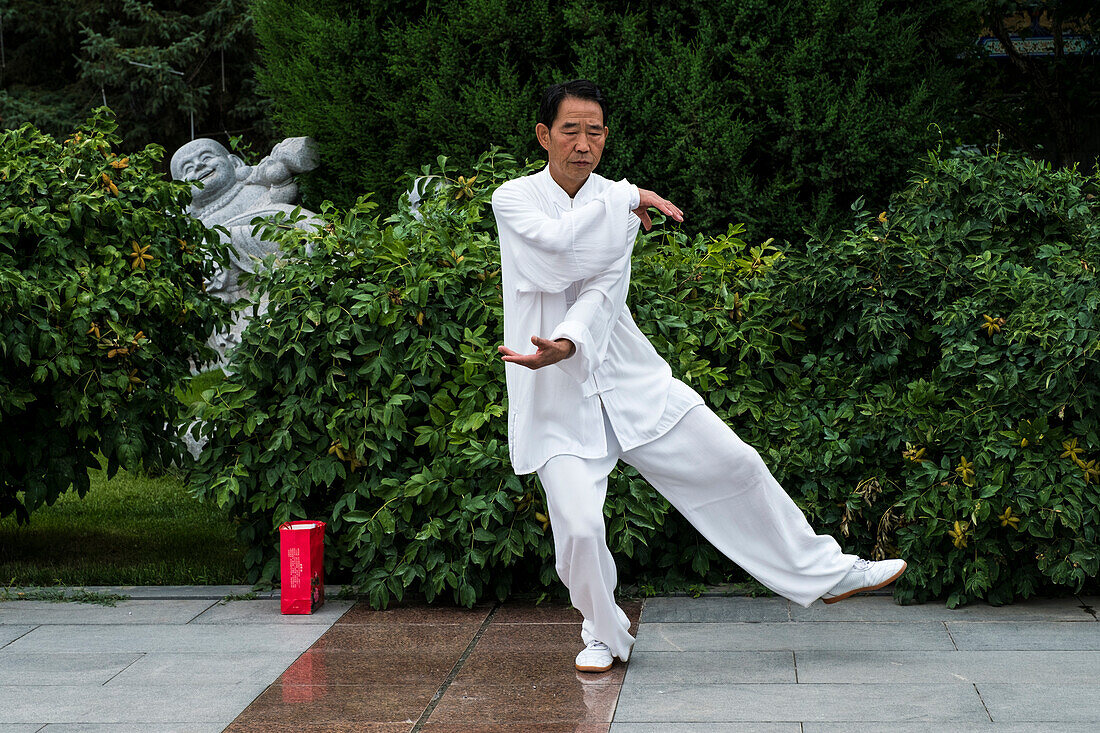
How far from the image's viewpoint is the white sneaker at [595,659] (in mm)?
4090

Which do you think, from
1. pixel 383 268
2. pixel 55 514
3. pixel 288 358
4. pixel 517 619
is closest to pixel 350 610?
pixel 517 619

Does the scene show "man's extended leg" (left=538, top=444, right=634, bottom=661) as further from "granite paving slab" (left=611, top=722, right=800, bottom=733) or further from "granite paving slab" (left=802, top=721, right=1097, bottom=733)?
"granite paving slab" (left=802, top=721, right=1097, bottom=733)

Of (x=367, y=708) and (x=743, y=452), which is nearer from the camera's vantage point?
(x=367, y=708)

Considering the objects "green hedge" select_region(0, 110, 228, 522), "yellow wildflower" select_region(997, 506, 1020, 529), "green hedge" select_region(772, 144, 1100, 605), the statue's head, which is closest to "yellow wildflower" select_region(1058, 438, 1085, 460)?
"green hedge" select_region(772, 144, 1100, 605)

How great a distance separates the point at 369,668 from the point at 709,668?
118cm

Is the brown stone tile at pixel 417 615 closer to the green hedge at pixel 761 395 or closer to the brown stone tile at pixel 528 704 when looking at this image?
the green hedge at pixel 761 395

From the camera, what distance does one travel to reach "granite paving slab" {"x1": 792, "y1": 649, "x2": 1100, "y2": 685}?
394 centimetres

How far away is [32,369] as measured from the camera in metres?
5.38

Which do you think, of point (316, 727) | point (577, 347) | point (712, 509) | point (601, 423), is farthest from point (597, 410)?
point (316, 727)

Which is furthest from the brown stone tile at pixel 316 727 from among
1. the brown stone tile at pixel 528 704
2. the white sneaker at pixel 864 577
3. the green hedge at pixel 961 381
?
the green hedge at pixel 961 381

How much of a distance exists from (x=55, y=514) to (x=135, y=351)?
2432mm

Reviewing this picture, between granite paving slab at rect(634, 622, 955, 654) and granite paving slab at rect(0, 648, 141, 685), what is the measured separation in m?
1.86

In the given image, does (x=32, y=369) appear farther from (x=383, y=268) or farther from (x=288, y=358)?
(x=383, y=268)

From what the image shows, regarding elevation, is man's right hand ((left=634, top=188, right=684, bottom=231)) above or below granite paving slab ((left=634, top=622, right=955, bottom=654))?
above
